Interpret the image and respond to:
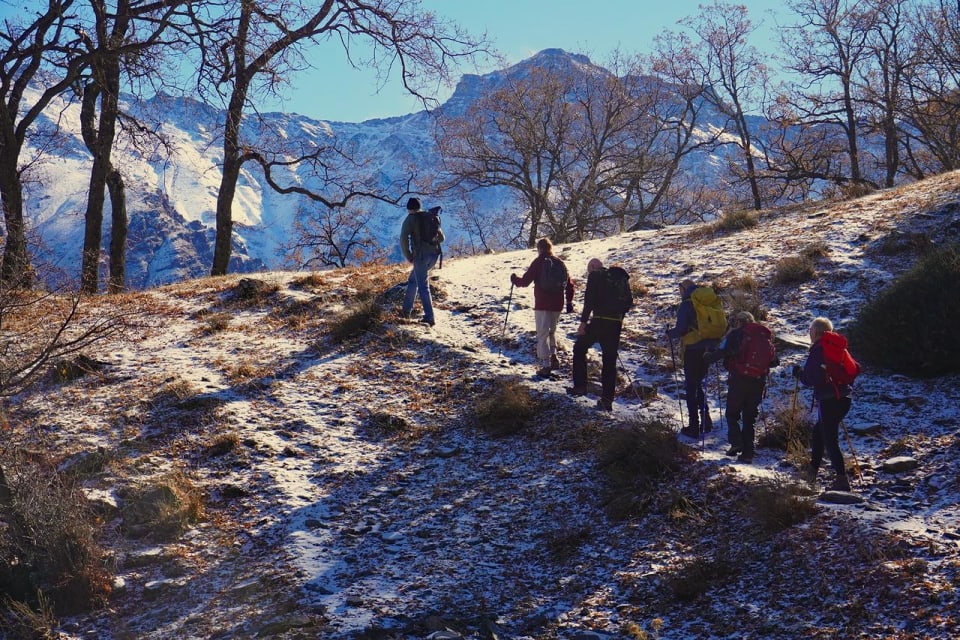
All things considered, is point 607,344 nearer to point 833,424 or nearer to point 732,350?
point 732,350

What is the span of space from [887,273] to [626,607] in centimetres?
917

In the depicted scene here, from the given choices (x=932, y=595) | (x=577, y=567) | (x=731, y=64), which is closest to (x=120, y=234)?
(x=577, y=567)

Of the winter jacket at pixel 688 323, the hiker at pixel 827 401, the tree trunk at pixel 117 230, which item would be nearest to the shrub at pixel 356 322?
the winter jacket at pixel 688 323

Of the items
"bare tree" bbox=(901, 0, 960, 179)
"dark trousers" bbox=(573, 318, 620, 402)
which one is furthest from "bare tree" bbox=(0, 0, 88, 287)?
"bare tree" bbox=(901, 0, 960, 179)

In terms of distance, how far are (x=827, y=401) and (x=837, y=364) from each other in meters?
0.36

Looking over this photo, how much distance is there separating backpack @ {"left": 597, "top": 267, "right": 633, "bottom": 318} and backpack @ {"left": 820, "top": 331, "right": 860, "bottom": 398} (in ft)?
9.27

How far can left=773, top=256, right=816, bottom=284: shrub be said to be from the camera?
12.5 meters

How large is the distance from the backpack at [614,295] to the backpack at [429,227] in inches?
140

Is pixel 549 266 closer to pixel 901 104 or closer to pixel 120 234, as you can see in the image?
pixel 120 234

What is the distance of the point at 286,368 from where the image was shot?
10.9 meters

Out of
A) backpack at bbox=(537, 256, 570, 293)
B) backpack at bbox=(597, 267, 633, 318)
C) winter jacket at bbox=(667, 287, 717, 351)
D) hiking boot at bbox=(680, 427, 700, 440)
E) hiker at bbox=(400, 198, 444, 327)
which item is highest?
hiker at bbox=(400, 198, 444, 327)

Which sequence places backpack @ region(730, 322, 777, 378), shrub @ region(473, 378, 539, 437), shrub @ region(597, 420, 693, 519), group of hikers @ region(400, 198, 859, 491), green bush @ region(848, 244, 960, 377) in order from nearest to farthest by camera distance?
group of hikers @ region(400, 198, 859, 491)
shrub @ region(597, 420, 693, 519)
backpack @ region(730, 322, 777, 378)
green bush @ region(848, 244, 960, 377)
shrub @ region(473, 378, 539, 437)

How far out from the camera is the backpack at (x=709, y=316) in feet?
26.9

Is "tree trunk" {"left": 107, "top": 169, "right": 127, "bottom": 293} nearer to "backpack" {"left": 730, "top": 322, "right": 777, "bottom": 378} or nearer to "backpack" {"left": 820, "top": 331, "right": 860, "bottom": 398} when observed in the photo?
"backpack" {"left": 730, "top": 322, "right": 777, "bottom": 378}
